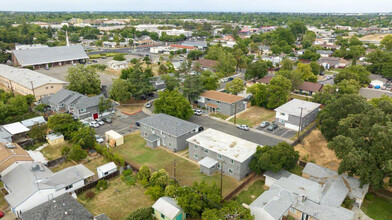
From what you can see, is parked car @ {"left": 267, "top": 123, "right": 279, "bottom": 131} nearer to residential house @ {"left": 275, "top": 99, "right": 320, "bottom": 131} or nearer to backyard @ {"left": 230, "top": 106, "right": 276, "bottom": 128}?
residential house @ {"left": 275, "top": 99, "right": 320, "bottom": 131}

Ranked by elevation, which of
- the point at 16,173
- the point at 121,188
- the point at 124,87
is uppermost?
the point at 124,87

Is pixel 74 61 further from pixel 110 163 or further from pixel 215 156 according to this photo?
pixel 215 156

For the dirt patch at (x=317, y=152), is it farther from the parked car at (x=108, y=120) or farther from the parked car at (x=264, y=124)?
the parked car at (x=108, y=120)

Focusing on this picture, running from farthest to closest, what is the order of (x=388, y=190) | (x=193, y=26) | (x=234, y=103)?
(x=193, y=26) < (x=234, y=103) < (x=388, y=190)

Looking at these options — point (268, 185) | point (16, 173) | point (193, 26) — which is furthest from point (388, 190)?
point (193, 26)

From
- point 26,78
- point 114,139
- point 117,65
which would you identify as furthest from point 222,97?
point 117,65

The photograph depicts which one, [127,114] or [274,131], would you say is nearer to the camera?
[274,131]
